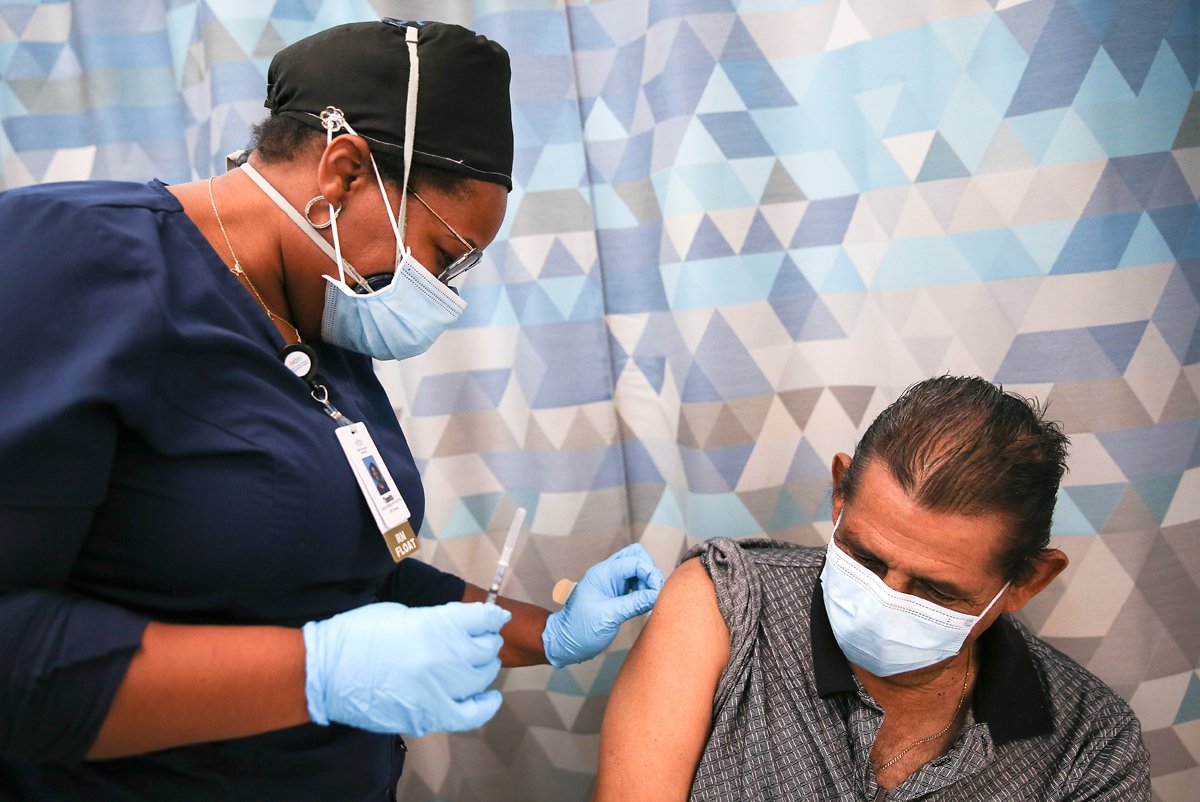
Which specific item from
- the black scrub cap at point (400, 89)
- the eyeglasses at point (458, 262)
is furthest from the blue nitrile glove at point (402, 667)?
the black scrub cap at point (400, 89)

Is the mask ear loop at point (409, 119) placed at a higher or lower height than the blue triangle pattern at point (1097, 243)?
higher

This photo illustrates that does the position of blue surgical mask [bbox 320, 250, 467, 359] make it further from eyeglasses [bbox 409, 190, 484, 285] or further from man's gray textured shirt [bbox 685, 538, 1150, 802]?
man's gray textured shirt [bbox 685, 538, 1150, 802]

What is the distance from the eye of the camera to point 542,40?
5.68ft

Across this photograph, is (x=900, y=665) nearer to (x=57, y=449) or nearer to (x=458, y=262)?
(x=458, y=262)

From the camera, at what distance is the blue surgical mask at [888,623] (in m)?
1.19

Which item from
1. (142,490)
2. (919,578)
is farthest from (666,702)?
(142,490)

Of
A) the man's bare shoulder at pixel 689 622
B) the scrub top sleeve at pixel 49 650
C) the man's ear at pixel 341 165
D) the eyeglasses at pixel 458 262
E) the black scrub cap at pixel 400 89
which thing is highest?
the black scrub cap at pixel 400 89

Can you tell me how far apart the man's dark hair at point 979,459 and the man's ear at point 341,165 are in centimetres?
84

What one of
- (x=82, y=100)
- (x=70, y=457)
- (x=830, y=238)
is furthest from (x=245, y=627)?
(x=82, y=100)

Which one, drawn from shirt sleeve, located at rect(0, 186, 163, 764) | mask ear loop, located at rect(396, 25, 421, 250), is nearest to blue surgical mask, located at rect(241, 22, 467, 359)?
mask ear loop, located at rect(396, 25, 421, 250)

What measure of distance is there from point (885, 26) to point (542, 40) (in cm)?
68

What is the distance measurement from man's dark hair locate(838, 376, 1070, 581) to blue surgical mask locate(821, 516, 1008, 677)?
11 cm

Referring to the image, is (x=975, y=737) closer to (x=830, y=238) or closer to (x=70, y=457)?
(x=830, y=238)

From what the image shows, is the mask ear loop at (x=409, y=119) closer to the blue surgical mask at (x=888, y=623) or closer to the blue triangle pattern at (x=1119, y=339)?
the blue surgical mask at (x=888, y=623)
